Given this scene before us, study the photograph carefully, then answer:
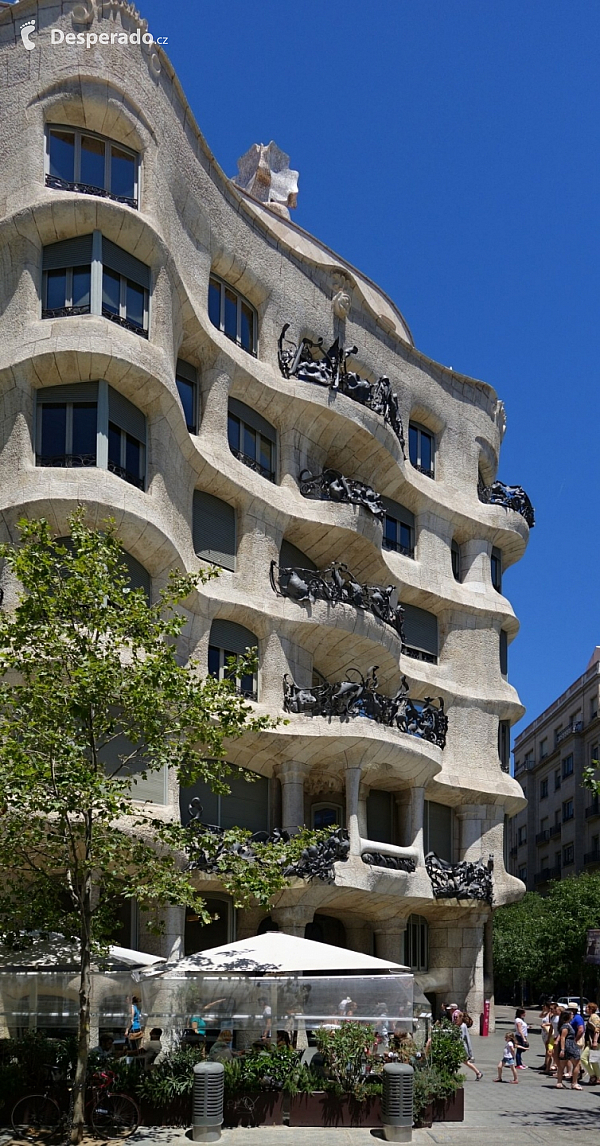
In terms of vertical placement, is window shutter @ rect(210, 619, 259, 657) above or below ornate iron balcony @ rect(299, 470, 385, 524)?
below

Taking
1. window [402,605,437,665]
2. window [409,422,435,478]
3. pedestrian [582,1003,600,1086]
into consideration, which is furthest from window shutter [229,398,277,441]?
pedestrian [582,1003,600,1086]

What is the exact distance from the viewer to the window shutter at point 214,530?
1211 inches

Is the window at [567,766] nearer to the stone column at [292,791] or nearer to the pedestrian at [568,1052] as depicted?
the stone column at [292,791]

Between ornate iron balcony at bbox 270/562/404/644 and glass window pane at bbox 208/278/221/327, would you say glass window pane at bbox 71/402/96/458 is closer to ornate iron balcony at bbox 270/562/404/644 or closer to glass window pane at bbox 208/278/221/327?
glass window pane at bbox 208/278/221/327

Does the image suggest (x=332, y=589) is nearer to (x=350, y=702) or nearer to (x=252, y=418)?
(x=350, y=702)

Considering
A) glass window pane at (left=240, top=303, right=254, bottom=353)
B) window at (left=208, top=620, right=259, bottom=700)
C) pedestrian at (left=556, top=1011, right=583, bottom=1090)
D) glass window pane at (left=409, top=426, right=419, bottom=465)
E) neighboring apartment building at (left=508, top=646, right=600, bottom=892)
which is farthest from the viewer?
neighboring apartment building at (left=508, top=646, right=600, bottom=892)

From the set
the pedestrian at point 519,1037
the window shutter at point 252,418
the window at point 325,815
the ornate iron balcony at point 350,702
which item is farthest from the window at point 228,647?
the pedestrian at point 519,1037

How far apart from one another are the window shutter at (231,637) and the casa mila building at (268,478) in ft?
0.23

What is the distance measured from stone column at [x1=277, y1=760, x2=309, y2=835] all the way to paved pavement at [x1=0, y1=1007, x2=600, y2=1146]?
7770mm

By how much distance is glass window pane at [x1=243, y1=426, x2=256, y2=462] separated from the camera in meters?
33.0

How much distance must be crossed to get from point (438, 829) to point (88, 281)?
2147cm

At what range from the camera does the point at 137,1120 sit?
18.6 metres

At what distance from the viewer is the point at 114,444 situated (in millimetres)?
26266

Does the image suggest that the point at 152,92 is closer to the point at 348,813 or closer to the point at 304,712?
the point at 304,712
